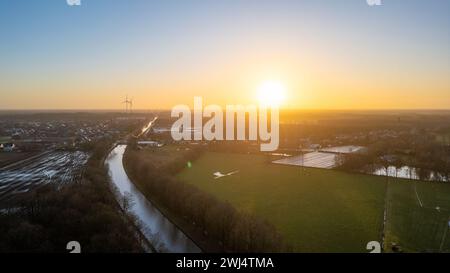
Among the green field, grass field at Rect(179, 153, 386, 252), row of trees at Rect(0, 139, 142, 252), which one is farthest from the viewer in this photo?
grass field at Rect(179, 153, 386, 252)

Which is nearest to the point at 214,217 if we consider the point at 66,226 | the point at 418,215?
the point at 66,226

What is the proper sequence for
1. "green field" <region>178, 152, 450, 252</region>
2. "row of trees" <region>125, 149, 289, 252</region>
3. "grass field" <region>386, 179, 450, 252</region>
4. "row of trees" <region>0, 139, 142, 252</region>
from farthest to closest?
"green field" <region>178, 152, 450, 252</region>, "grass field" <region>386, 179, 450, 252</region>, "row of trees" <region>125, 149, 289, 252</region>, "row of trees" <region>0, 139, 142, 252</region>

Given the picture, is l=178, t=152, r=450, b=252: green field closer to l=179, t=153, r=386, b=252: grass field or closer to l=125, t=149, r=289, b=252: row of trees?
l=179, t=153, r=386, b=252: grass field

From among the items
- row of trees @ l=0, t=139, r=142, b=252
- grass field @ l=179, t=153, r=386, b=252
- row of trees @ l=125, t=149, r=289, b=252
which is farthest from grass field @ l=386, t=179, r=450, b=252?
row of trees @ l=0, t=139, r=142, b=252

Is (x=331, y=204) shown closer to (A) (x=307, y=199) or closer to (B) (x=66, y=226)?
(A) (x=307, y=199)

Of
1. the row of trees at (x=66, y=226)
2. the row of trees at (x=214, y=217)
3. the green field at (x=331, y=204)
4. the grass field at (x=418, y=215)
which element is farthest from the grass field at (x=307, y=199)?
the row of trees at (x=66, y=226)
